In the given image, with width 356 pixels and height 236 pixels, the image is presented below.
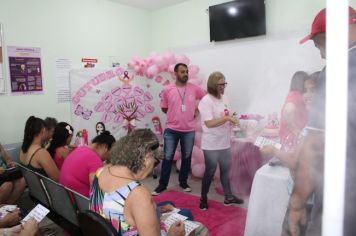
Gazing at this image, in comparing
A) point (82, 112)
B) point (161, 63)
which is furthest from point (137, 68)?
point (82, 112)

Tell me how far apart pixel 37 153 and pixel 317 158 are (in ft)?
6.31

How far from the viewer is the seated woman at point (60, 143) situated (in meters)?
2.30

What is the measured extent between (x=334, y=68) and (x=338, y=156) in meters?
0.11

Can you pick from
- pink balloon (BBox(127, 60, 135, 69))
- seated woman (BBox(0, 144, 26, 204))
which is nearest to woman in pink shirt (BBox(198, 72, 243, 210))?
seated woman (BBox(0, 144, 26, 204))

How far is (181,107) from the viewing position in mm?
2938

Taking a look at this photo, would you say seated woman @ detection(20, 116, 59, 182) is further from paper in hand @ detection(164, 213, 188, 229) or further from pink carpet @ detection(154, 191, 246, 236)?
pink carpet @ detection(154, 191, 246, 236)

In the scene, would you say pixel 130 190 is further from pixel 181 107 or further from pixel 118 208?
pixel 181 107

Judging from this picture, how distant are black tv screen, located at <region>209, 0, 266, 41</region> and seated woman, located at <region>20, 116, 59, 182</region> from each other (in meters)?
1.83

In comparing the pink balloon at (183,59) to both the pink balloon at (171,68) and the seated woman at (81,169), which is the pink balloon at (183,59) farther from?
the seated woman at (81,169)

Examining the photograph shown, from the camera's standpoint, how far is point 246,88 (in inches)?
101

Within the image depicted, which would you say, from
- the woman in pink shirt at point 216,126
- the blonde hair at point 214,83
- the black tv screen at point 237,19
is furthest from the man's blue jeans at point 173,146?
the black tv screen at point 237,19

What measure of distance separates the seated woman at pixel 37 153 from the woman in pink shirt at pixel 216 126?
3.90 ft

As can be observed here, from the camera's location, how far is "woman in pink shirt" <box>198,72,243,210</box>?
7.70 ft

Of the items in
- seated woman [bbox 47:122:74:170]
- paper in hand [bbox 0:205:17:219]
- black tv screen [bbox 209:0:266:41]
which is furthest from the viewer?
black tv screen [bbox 209:0:266:41]
